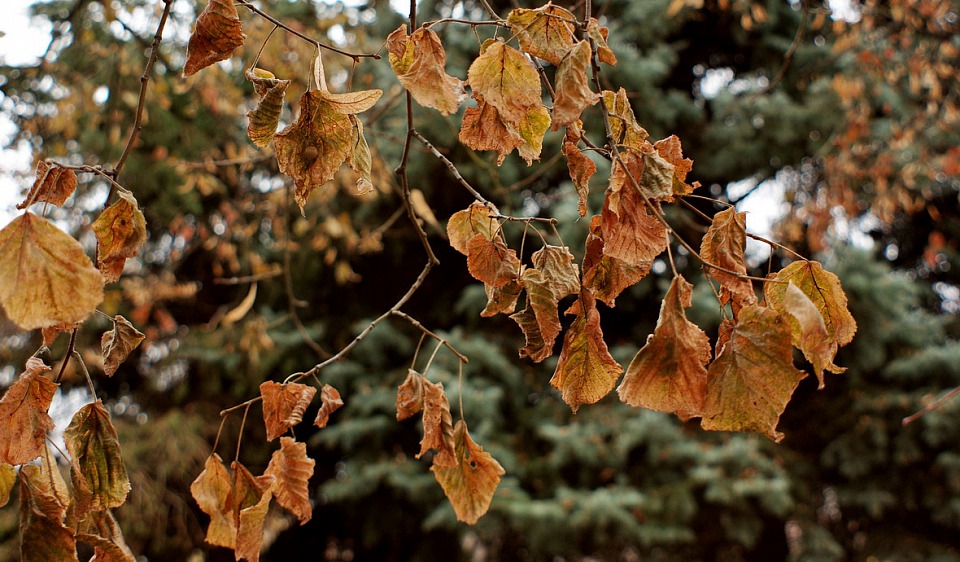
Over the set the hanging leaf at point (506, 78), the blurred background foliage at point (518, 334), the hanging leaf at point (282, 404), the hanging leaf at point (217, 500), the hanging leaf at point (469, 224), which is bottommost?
the blurred background foliage at point (518, 334)

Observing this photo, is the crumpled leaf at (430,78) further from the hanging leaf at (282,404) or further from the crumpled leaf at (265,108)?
the hanging leaf at (282,404)

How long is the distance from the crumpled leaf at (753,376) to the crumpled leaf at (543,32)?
0.22 meters

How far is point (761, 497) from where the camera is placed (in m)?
3.41

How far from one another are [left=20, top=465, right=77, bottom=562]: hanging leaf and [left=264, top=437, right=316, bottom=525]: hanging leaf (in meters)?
0.17

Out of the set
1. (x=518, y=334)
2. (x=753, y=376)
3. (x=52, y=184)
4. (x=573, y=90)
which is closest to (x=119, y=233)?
(x=52, y=184)

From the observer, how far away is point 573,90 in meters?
0.50

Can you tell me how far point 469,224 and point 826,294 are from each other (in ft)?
1.01

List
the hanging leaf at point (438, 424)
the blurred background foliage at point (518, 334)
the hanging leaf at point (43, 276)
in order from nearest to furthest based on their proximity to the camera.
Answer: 1. the hanging leaf at point (43, 276)
2. the hanging leaf at point (438, 424)
3. the blurred background foliage at point (518, 334)

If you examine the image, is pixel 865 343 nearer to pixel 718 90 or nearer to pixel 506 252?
Answer: pixel 718 90

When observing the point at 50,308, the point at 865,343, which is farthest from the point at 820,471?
the point at 50,308

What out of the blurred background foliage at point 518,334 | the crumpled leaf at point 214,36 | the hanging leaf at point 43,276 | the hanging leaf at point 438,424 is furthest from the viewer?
the blurred background foliage at point 518,334

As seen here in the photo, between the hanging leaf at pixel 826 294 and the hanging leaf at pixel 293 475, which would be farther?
the hanging leaf at pixel 293 475

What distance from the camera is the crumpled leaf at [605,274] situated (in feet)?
1.99

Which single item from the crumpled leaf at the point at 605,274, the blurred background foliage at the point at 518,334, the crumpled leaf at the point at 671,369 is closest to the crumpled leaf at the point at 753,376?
the crumpled leaf at the point at 671,369
